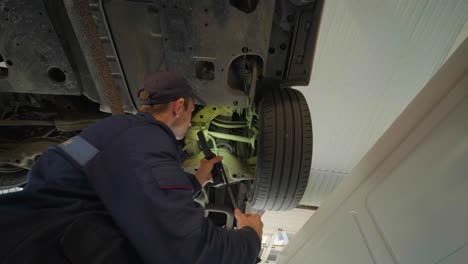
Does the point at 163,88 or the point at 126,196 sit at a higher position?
the point at 163,88

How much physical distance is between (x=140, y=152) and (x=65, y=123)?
95 cm

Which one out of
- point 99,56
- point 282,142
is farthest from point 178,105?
point 282,142

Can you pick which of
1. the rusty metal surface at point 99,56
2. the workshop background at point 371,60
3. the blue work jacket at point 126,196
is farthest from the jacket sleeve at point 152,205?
the workshop background at point 371,60

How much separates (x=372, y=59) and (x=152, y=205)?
1.82m

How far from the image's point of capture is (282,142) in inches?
47.8

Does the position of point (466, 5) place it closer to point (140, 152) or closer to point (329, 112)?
point (329, 112)

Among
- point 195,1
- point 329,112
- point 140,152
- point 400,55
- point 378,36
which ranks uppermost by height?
point 195,1

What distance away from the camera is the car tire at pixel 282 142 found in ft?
3.96

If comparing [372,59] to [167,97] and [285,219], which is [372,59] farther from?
[285,219]

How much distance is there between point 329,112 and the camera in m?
2.13

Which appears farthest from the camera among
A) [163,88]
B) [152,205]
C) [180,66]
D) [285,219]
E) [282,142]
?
[285,219]

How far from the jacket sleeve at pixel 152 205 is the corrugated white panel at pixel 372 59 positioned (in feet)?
4.93

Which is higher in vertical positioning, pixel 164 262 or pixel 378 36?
pixel 378 36

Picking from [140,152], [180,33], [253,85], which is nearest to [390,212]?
[253,85]
